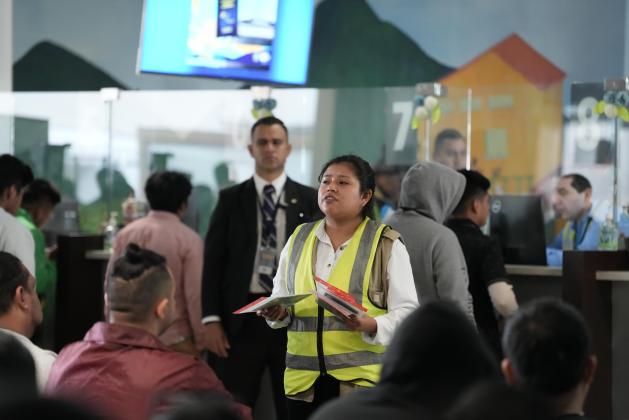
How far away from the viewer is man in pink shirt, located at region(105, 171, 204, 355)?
4898mm

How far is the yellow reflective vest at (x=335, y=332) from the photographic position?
10.5 feet

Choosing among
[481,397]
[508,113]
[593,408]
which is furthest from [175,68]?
[481,397]

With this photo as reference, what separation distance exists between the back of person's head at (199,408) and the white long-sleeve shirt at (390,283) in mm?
1988

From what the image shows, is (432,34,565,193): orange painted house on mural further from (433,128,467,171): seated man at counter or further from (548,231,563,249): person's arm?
(548,231,563,249): person's arm

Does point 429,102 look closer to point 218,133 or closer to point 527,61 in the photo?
point 218,133

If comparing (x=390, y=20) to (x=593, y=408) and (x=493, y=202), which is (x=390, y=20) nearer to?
(x=493, y=202)

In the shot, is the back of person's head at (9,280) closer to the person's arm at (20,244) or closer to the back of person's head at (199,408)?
the person's arm at (20,244)

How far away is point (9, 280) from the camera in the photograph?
9.94ft

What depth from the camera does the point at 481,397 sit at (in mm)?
1155

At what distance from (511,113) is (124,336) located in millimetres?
4492

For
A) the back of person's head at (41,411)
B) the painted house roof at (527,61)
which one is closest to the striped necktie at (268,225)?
the back of person's head at (41,411)

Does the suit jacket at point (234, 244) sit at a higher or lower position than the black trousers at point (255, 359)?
higher

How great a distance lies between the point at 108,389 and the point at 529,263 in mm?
3081

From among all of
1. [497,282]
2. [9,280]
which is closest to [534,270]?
[497,282]
